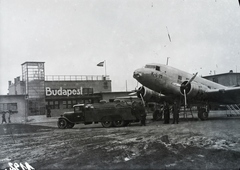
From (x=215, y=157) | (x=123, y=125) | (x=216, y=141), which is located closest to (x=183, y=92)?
(x=123, y=125)

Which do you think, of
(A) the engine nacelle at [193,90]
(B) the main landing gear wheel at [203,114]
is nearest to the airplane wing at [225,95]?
(A) the engine nacelle at [193,90]

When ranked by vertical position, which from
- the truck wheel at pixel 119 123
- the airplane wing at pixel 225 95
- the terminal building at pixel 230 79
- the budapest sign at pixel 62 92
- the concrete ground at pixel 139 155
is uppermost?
the terminal building at pixel 230 79

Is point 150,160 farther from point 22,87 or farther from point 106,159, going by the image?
point 22,87

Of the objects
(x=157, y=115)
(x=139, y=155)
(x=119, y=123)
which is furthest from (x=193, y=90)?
(x=139, y=155)

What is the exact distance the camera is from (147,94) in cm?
2181

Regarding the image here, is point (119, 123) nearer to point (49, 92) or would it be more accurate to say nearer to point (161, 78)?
point (161, 78)

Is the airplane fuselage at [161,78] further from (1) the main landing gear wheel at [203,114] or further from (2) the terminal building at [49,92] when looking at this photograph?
(2) the terminal building at [49,92]

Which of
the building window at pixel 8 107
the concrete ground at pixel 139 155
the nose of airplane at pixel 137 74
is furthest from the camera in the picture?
the building window at pixel 8 107

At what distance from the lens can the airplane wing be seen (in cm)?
2056

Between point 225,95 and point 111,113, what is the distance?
9858 mm

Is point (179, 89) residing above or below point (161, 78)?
below

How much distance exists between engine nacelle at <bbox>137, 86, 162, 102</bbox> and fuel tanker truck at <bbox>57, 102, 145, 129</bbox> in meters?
3.56

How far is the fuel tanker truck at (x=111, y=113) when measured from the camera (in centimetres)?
1812

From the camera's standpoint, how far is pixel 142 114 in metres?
18.3
